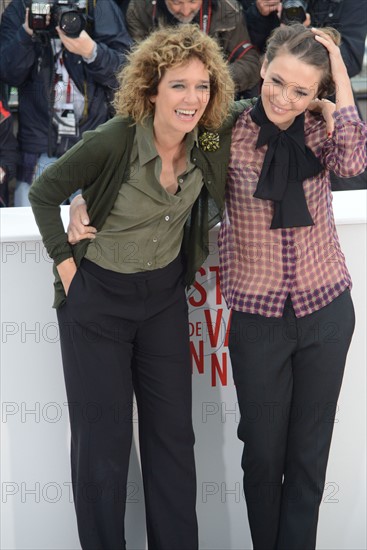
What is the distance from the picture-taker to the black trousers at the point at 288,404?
89.0 inches

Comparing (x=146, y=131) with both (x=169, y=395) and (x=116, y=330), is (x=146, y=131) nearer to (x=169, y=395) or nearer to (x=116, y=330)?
(x=116, y=330)

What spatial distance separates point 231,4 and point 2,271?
160cm

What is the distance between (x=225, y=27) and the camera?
3.39m

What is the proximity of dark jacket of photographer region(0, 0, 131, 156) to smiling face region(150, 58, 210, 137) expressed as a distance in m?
1.24

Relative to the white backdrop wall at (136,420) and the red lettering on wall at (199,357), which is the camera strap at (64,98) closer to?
the white backdrop wall at (136,420)

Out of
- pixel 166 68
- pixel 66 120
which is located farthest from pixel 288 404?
pixel 66 120

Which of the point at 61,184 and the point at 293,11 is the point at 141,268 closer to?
the point at 61,184

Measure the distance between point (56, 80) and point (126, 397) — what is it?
5.21 ft

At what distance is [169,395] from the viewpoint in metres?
2.33

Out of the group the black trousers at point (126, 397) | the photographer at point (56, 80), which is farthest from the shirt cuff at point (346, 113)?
the photographer at point (56, 80)

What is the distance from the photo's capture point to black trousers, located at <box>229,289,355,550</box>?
2262 millimetres

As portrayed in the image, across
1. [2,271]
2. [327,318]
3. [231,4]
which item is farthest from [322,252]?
[231,4]

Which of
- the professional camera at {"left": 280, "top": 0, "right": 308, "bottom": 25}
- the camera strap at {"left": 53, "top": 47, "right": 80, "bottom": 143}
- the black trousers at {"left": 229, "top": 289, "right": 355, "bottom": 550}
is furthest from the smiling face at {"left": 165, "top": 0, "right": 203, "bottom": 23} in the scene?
the black trousers at {"left": 229, "top": 289, "right": 355, "bottom": 550}

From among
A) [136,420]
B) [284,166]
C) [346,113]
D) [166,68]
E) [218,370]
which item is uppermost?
[166,68]
